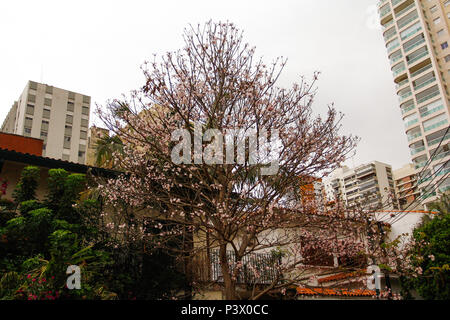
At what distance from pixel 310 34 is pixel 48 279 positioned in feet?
32.6

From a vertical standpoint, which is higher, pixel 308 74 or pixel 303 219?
pixel 308 74

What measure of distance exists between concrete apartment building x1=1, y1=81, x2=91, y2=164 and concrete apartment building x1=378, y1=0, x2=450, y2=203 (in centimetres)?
5510

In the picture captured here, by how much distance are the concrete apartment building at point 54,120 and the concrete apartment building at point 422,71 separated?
181ft

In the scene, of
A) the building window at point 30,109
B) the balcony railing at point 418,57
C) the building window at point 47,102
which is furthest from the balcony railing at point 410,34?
the building window at point 30,109

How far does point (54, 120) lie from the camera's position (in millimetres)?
64875

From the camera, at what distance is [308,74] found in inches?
337

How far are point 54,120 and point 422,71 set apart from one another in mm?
62498

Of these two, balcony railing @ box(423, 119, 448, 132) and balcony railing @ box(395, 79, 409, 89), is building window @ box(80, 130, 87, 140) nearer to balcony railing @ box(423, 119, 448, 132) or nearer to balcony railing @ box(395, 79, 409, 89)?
balcony railing @ box(395, 79, 409, 89)

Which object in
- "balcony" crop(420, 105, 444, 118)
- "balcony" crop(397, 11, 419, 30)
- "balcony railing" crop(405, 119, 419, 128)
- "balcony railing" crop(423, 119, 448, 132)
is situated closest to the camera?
"balcony railing" crop(423, 119, 448, 132)

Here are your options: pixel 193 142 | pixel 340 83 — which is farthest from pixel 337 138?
pixel 340 83

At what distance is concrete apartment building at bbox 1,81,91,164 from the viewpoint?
63.2 m

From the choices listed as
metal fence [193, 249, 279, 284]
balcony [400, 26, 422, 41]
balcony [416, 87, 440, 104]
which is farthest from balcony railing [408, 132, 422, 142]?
metal fence [193, 249, 279, 284]

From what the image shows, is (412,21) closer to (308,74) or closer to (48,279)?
(308,74)
